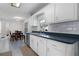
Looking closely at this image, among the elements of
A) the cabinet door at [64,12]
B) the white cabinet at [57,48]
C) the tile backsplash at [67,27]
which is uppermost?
the cabinet door at [64,12]

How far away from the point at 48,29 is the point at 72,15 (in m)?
1.09

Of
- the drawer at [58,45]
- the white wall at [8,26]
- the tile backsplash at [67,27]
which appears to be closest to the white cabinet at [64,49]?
the drawer at [58,45]

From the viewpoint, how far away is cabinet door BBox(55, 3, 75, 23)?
1.33 m

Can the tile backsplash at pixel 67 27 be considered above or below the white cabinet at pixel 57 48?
above

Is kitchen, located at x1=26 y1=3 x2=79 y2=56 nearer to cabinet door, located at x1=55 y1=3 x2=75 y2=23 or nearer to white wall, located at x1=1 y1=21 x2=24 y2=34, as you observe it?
cabinet door, located at x1=55 y1=3 x2=75 y2=23

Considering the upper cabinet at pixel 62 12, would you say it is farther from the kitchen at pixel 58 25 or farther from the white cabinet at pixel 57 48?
the white cabinet at pixel 57 48

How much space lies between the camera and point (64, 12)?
59.8 inches

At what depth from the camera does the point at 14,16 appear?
1.65 m

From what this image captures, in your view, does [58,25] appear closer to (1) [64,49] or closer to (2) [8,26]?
(1) [64,49]

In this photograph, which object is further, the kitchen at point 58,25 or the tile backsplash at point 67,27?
the tile backsplash at point 67,27

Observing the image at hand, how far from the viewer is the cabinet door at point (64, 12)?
1327 mm

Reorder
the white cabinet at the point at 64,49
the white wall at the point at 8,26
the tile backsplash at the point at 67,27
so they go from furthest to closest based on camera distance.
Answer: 1. the white wall at the point at 8,26
2. the tile backsplash at the point at 67,27
3. the white cabinet at the point at 64,49

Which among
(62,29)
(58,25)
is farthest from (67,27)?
(58,25)

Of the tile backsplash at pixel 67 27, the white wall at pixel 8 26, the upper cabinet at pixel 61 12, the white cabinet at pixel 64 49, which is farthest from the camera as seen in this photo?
the white wall at pixel 8 26
